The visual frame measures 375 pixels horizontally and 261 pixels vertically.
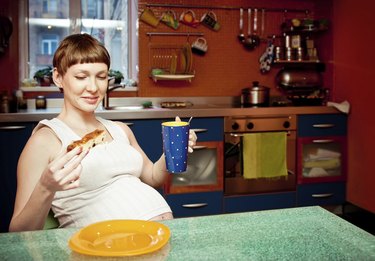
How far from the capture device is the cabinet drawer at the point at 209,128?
11.2ft

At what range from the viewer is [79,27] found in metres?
4.11

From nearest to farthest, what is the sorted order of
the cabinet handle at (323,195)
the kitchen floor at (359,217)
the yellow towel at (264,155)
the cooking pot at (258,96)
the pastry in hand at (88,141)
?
1. the pastry in hand at (88,141)
2. the yellow towel at (264,155)
3. the kitchen floor at (359,217)
4. the cabinet handle at (323,195)
5. the cooking pot at (258,96)

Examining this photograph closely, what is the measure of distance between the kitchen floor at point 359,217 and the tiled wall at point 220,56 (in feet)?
4.00

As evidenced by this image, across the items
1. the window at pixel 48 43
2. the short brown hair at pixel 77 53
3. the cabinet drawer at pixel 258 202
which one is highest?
the window at pixel 48 43

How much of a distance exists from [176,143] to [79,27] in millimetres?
3219

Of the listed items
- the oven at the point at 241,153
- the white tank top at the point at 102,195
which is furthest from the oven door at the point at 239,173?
the white tank top at the point at 102,195

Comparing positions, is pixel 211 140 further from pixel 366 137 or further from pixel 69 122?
pixel 69 122

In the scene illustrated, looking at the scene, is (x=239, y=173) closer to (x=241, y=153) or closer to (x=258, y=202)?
(x=241, y=153)

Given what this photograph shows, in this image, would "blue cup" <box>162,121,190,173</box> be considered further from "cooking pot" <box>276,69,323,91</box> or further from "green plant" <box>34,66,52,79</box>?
"cooking pot" <box>276,69,323,91</box>

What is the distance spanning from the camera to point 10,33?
12.0ft

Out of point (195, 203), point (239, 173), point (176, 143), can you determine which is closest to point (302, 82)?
point (239, 173)

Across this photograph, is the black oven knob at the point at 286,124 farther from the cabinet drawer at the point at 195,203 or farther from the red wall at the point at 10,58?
the red wall at the point at 10,58

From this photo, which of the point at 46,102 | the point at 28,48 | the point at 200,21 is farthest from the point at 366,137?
the point at 28,48

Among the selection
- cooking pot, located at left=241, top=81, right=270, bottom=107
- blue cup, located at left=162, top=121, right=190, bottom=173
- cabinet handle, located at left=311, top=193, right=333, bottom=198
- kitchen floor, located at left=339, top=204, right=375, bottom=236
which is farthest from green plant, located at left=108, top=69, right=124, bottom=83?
blue cup, located at left=162, top=121, right=190, bottom=173
